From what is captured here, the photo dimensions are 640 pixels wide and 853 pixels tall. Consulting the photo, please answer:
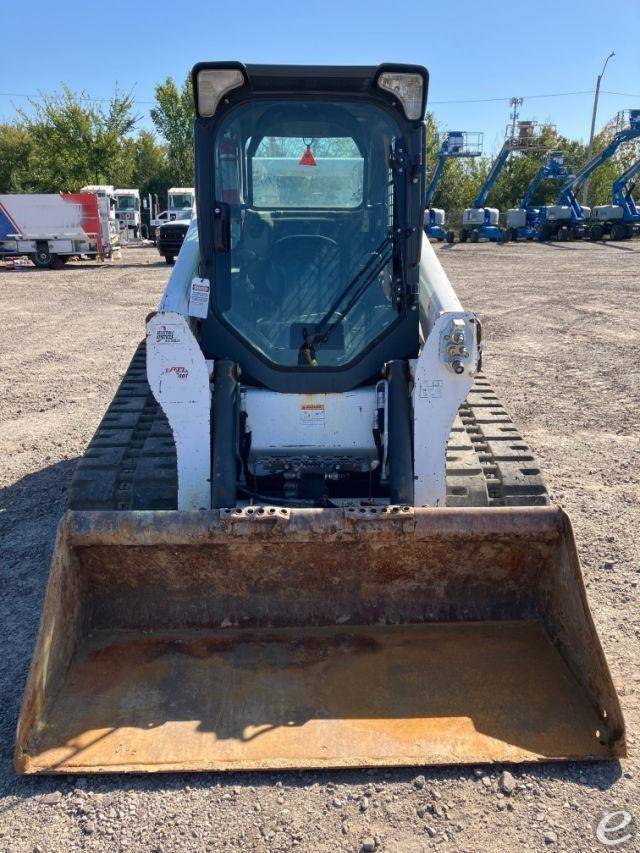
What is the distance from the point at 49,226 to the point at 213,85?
68.8 feet

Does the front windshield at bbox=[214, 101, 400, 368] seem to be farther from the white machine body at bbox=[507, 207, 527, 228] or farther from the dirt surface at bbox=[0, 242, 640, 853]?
the white machine body at bbox=[507, 207, 527, 228]

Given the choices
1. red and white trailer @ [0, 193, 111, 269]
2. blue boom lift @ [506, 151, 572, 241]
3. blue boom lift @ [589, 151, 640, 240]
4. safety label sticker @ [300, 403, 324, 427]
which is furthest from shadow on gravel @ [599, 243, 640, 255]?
safety label sticker @ [300, 403, 324, 427]

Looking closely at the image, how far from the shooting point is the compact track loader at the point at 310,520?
115 inches

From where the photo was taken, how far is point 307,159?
13.7ft

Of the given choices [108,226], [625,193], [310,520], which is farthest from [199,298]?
[625,193]

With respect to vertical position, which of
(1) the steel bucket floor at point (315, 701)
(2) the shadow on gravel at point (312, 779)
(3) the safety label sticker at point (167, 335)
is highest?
(3) the safety label sticker at point (167, 335)

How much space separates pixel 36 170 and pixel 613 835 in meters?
40.3

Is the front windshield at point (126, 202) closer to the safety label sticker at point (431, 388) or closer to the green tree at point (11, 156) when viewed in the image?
the green tree at point (11, 156)

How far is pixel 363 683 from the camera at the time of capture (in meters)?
3.13

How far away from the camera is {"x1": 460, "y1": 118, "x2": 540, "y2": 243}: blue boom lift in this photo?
3509cm

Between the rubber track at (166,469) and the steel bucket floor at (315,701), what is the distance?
0.78m

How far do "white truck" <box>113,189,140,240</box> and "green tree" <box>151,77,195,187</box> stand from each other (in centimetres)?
1443

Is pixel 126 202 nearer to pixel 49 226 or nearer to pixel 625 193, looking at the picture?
pixel 49 226

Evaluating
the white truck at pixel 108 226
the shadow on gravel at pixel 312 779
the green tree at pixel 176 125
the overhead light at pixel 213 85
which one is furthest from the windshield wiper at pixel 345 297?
the green tree at pixel 176 125
